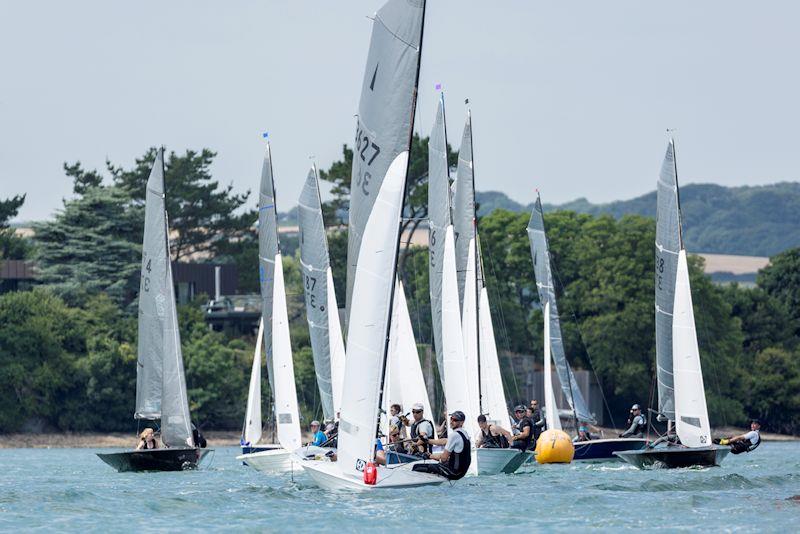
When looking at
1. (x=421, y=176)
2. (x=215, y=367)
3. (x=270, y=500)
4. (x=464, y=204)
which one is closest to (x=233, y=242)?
(x=421, y=176)

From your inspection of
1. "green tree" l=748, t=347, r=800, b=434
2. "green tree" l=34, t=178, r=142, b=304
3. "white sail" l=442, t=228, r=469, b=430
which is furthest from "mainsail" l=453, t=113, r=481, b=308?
"green tree" l=748, t=347, r=800, b=434

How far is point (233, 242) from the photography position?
103938mm

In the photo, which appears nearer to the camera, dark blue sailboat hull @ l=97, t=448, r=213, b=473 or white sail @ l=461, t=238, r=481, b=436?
dark blue sailboat hull @ l=97, t=448, r=213, b=473

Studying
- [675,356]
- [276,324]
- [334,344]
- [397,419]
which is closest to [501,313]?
[334,344]

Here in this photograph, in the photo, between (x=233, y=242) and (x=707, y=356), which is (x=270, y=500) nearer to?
(x=707, y=356)

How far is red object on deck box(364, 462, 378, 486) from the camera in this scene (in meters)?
29.4

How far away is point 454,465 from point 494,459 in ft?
27.1

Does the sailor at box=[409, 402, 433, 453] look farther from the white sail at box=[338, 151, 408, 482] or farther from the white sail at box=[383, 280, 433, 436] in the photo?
the white sail at box=[383, 280, 433, 436]

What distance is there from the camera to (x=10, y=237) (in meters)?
97.5

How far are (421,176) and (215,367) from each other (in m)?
19.1

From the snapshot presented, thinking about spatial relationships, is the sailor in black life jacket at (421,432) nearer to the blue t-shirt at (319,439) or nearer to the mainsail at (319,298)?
the blue t-shirt at (319,439)

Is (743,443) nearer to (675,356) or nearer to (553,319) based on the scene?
(675,356)

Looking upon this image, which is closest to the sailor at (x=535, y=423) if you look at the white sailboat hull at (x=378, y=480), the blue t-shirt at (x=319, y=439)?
the blue t-shirt at (x=319, y=439)

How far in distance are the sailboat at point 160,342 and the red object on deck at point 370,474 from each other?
15.3 m
